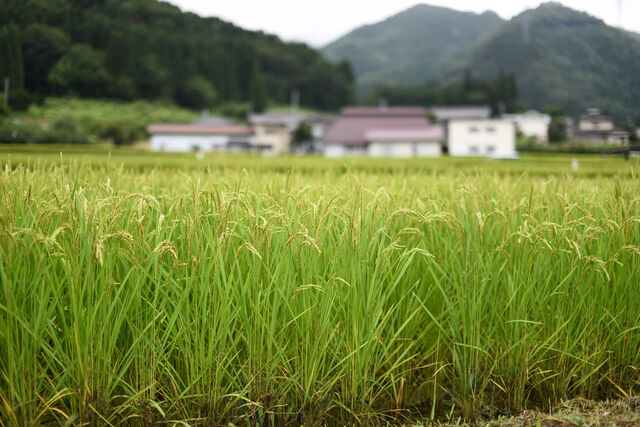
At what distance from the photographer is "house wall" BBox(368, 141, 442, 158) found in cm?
4272

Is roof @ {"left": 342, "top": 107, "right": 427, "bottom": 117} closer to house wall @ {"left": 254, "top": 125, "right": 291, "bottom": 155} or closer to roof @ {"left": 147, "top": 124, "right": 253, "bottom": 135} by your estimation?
house wall @ {"left": 254, "top": 125, "right": 291, "bottom": 155}

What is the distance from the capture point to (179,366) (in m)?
2.02

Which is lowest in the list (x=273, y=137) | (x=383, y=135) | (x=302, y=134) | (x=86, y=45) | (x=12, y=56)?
(x=12, y=56)

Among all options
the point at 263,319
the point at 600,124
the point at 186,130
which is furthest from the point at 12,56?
the point at 186,130

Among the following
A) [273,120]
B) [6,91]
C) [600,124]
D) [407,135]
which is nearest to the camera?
[6,91]

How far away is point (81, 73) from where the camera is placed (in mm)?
8148

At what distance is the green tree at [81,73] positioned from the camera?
7289 millimetres

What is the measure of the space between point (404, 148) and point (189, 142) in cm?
2176

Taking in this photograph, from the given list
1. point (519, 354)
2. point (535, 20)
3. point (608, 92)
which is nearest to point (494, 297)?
point (519, 354)

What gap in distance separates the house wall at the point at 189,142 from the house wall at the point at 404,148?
16883 mm

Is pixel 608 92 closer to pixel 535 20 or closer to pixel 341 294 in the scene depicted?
pixel 535 20

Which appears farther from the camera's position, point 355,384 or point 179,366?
point 179,366

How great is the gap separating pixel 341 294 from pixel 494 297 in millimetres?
856

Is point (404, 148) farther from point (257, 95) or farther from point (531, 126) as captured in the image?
point (257, 95)
